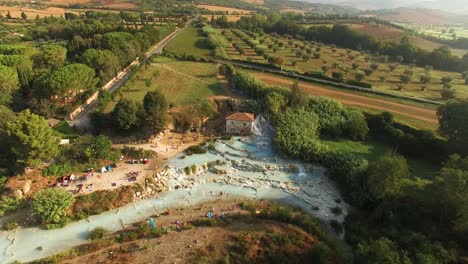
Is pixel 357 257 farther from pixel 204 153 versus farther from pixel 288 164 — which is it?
pixel 204 153

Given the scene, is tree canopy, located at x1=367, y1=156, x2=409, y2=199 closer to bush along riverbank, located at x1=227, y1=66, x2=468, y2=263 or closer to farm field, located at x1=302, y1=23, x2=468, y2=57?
bush along riverbank, located at x1=227, y1=66, x2=468, y2=263

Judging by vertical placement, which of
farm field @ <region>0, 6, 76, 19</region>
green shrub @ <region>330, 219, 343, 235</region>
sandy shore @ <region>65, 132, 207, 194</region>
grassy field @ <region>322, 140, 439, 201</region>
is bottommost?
green shrub @ <region>330, 219, 343, 235</region>

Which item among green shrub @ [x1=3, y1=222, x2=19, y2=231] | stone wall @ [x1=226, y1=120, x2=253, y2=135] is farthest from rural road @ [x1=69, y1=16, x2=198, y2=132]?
stone wall @ [x1=226, y1=120, x2=253, y2=135]

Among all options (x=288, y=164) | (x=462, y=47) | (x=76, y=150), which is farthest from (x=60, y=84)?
(x=462, y=47)

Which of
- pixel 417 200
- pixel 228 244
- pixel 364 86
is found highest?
pixel 364 86

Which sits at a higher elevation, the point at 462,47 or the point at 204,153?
the point at 462,47

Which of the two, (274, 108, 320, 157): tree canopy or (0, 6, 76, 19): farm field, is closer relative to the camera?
(274, 108, 320, 157): tree canopy

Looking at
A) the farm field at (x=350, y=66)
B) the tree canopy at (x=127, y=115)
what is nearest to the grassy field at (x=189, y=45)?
the farm field at (x=350, y=66)
